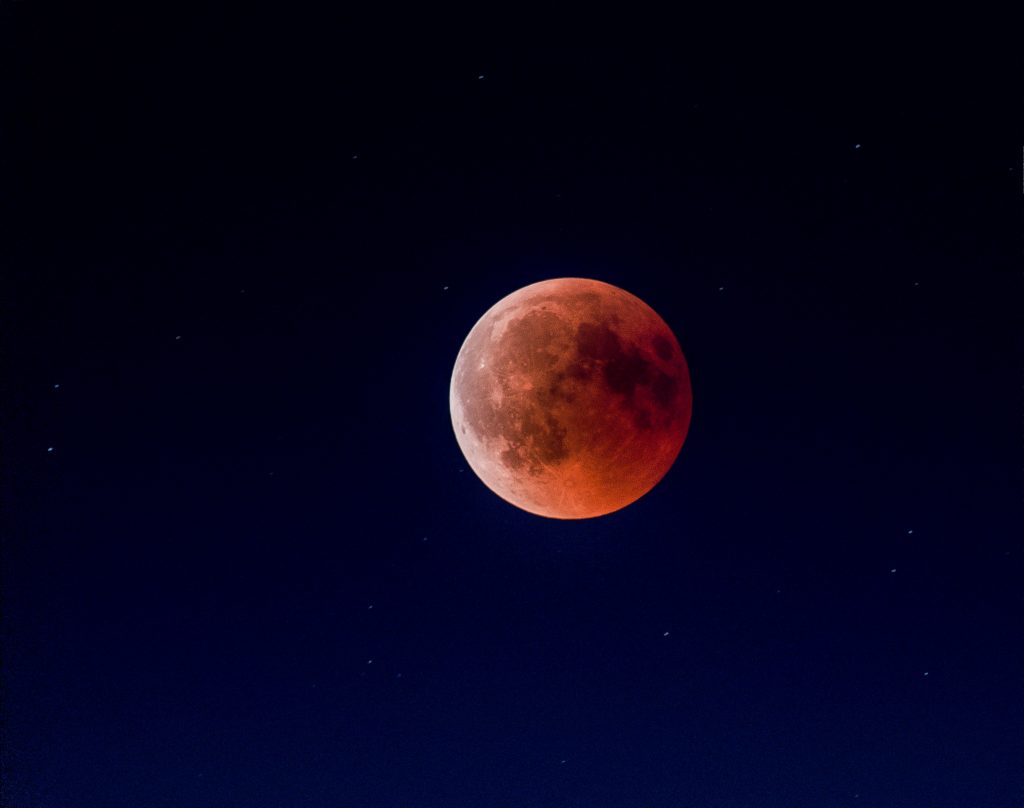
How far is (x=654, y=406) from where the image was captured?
750 cm

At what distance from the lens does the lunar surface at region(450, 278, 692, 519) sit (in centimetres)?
724

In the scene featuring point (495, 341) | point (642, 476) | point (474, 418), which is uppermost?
point (495, 341)

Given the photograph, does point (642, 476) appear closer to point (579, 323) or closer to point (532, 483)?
point (532, 483)

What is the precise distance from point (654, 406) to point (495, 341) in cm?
186

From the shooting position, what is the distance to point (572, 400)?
7172 mm

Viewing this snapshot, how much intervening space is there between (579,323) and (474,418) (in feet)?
5.10

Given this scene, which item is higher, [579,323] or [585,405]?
[579,323]

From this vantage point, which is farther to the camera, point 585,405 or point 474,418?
point 474,418

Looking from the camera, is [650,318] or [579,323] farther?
[650,318]

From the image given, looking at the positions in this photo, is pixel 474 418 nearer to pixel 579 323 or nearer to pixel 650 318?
pixel 579 323

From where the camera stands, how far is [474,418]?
7793mm

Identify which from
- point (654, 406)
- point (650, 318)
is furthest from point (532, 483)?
point (650, 318)

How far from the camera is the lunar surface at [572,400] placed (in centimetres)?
724

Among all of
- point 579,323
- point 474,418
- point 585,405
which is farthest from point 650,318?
point 474,418
